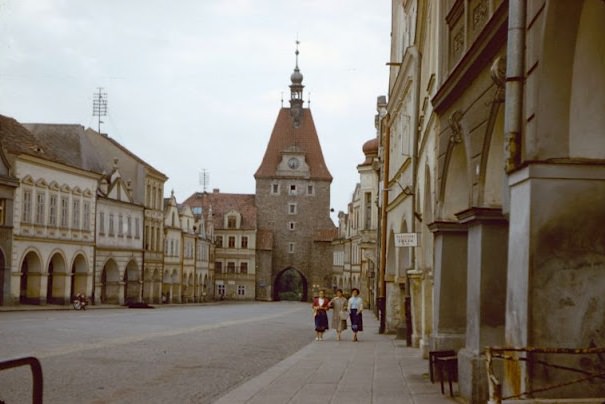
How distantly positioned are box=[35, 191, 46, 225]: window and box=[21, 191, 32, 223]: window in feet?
3.60

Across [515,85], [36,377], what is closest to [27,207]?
[515,85]

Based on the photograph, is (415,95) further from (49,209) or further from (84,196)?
(84,196)

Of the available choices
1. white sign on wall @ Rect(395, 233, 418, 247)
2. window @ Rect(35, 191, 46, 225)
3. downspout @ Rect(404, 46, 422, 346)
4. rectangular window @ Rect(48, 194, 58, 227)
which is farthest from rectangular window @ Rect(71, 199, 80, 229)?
white sign on wall @ Rect(395, 233, 418, 247)

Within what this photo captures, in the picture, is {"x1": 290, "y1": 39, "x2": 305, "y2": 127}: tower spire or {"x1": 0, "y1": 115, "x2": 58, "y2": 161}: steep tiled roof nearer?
{"x1": 0, "y1": 115, "x2": 58, "y2": 161}: steep tiled roof

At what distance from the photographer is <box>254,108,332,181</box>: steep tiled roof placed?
119500mm

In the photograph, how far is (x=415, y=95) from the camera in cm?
2658

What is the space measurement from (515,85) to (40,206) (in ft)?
181

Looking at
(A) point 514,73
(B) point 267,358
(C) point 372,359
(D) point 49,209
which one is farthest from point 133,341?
(D) point 49,209

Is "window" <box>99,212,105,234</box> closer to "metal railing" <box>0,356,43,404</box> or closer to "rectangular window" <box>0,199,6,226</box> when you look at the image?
A: "rectangular window" <box>0,199,6,226</box>

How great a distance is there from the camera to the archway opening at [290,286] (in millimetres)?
121938

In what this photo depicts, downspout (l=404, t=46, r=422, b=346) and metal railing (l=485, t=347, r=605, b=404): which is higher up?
downspout (l=404, t=46, r=422, b=346)

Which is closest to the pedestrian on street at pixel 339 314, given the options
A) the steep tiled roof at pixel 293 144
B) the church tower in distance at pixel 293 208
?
the church tower in distance at pixel 293 208

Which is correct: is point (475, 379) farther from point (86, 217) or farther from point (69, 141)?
point (69, 141)

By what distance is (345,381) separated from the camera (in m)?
17.1
